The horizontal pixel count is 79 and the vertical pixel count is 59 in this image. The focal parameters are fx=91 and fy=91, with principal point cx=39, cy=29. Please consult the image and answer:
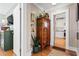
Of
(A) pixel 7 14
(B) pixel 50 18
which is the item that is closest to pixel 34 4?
(B) pixel 50 18

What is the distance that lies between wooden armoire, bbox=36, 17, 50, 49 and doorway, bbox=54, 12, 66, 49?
174mm

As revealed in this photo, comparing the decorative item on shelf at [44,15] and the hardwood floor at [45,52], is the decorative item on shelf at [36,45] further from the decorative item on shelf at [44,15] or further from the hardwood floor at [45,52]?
the decorative item on shelf at [44,15]

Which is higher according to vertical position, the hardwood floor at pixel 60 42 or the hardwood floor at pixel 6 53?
the hardwood floor at pixel 60 42

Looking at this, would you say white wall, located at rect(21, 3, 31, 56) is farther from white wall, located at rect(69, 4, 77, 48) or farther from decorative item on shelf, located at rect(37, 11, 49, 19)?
white wall, located at rect(69, 4, 77, 48)

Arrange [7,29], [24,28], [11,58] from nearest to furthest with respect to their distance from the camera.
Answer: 1. [11,58]
2. [24,28]
3. [7,29]

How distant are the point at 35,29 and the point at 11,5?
28.9 inches

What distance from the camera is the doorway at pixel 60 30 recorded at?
1.90m

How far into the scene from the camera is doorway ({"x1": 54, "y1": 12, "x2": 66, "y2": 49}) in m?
1.90

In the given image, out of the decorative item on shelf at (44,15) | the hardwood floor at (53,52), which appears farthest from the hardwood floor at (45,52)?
the decorative item on shelf at (44,15)

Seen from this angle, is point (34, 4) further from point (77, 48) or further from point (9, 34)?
point (77, 48)

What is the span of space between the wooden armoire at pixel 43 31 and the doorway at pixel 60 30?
17 centimetres

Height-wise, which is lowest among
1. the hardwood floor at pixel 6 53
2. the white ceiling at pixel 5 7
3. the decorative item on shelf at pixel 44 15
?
the hardwood floor at pixel 6 53

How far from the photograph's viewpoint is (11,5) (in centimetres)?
196

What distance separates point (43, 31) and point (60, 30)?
38cm
